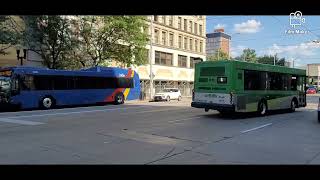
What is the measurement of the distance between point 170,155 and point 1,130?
6.88 metres

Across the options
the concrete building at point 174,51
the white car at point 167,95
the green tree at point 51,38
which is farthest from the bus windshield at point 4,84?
the concrete building at point 174,51

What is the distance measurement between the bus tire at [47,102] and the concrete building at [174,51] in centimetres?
2697

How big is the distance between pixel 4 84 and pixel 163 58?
37.7 metres

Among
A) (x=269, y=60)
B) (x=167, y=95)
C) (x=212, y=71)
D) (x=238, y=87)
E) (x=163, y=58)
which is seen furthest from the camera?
(x=269, y=60)

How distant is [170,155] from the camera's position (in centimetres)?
930

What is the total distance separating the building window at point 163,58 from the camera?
2323 inches

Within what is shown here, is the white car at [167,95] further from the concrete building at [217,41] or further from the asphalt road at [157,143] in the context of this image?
the concrete building at [217,41]

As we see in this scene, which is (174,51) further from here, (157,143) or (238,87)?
(157,143)

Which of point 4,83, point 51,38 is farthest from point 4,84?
point 51,38

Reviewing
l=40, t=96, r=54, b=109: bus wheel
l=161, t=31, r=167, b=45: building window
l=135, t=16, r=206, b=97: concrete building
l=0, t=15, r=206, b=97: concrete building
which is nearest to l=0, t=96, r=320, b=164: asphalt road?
l=40, t=96, r=54, b=109: bus wheel

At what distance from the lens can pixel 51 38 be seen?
3441 centimetres
